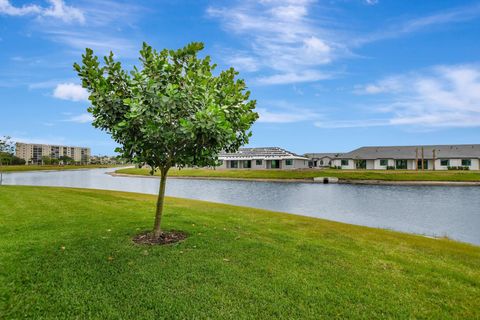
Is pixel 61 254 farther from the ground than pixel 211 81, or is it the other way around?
pixel 211 81

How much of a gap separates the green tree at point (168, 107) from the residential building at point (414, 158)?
73.5m

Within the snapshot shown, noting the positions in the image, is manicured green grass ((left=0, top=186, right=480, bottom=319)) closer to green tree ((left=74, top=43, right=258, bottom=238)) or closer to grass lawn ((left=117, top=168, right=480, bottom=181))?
green tree ((left=74, top=43, right=258, bottom=238))

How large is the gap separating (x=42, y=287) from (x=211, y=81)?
6.16 metres

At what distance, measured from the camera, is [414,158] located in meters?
71.9

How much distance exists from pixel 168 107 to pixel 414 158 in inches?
3070

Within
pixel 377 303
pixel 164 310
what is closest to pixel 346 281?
pixel 377 303

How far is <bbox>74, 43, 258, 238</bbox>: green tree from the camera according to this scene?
23.5 ft

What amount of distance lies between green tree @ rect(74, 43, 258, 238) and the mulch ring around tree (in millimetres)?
231

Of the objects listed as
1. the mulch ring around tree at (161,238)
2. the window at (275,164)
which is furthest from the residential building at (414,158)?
the mulch ring around tree at (161,238)

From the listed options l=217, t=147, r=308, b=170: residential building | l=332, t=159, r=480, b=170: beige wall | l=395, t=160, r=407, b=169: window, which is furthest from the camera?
l=217, t=147, r=308, b=170: residential building

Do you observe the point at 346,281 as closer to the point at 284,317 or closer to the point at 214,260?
the point at 284,317

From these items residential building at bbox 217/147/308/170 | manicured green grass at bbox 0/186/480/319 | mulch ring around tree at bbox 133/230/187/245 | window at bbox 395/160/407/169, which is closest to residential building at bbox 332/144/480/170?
window at bbox 395/160/407/169

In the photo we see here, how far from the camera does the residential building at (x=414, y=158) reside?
67.9 m

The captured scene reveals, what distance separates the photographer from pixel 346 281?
21.4 ft
